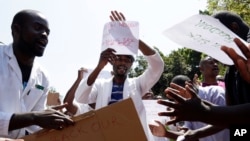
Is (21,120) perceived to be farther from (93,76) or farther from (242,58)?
(242,58)

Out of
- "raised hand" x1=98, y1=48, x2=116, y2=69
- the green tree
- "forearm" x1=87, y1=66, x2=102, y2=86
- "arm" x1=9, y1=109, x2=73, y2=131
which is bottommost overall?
the green tree

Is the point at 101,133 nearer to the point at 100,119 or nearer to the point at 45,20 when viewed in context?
the point at 100,119

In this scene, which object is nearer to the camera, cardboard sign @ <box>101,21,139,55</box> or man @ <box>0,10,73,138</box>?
man @ <box>0,10,73,138</box>

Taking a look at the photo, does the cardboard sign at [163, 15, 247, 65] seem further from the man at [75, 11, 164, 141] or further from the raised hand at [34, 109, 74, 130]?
the man at [75, 11, 164, 141]

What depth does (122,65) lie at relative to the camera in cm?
313

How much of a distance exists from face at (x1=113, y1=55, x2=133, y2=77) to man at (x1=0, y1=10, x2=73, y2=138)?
681 mm

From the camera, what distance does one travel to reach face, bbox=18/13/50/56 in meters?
2.50

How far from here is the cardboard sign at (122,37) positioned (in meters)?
2.76

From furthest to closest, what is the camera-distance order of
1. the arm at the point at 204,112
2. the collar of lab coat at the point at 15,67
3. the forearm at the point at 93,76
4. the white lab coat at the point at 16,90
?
the forearm at the point at 93,76 < the collar of lab coat at the point at 15,67 < the white lab coat at the point at 16,90 < the arm at the point at 204,112

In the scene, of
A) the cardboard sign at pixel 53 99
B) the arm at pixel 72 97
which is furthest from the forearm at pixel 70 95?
the cardboard sign at pixel 53 99

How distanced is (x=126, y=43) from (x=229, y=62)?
129 cm

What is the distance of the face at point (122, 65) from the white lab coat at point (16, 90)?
27.3 inches

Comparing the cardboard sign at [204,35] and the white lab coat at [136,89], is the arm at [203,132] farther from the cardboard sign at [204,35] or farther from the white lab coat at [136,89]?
the cardboard sign at [204,35]

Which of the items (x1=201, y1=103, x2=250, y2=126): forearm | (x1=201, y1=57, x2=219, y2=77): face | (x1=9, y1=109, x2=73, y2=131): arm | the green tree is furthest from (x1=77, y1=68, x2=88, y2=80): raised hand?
the green tree
